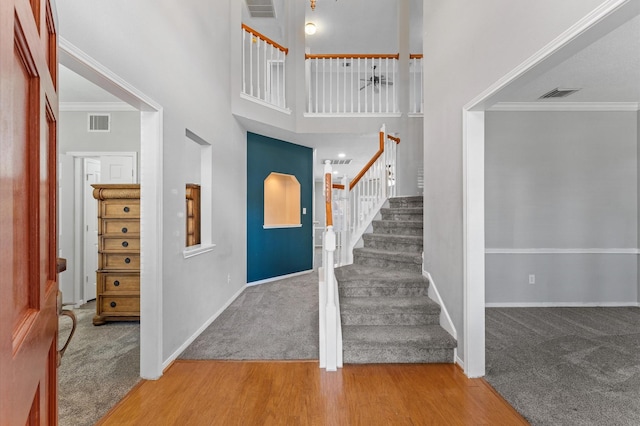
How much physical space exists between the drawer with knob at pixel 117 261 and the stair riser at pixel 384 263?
261 centimetres

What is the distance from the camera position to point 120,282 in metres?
3.37

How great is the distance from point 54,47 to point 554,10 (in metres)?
2.20

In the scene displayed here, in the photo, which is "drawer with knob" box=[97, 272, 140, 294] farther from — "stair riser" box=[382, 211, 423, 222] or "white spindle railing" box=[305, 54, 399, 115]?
"white spindle railing" box=[305, 54, 399, 115]

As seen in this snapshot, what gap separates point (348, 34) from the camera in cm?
630

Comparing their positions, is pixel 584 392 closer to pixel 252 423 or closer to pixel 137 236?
→ pixel 252 423

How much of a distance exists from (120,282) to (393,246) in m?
3.26

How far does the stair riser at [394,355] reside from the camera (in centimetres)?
255

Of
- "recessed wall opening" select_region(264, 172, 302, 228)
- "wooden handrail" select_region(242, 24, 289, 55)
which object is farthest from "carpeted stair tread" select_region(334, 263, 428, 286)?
"wooden handrail" select_region(242, 24, 289, 55)

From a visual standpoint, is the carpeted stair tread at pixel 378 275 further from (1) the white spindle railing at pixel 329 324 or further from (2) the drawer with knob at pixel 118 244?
(2) the drawer with knob at pixel 118 244

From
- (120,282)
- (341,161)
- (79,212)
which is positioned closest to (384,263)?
(120,282)

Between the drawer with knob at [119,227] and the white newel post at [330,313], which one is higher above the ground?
the drawer with knob at [119,227]

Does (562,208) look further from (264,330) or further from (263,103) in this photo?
(263,103)

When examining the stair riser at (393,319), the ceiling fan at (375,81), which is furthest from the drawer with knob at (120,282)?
the ceiling fan at (375,81)

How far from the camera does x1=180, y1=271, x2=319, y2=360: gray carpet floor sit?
8.95 ft
